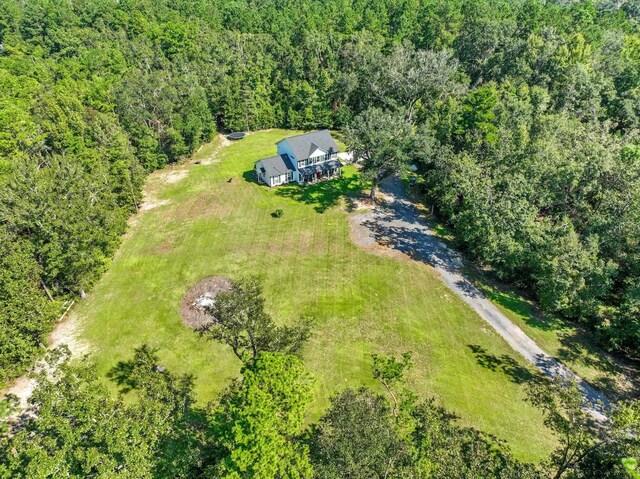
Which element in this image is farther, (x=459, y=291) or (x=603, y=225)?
(x=459, y=291)

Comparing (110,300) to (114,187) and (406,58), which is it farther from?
→ (406,58)

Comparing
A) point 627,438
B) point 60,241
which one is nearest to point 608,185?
point 627,438

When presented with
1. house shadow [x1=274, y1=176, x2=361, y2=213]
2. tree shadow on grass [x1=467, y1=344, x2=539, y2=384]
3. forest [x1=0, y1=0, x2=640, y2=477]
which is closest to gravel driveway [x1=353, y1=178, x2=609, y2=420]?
tree shadow on grass [x1=467, y1=344, x2=539, y2=384]

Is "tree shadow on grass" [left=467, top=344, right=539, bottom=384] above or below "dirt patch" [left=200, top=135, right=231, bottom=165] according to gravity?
below

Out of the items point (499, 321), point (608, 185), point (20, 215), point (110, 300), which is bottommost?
point (110, 300)

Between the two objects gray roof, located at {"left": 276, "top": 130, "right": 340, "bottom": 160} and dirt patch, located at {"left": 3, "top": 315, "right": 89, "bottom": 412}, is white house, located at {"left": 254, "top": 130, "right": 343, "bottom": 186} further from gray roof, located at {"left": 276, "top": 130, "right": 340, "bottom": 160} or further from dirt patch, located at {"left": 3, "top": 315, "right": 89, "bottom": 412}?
dirt patch, located at {"left": 3, "top": 315, "right": 89, "bottom": 412}

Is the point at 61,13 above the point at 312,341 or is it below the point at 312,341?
above

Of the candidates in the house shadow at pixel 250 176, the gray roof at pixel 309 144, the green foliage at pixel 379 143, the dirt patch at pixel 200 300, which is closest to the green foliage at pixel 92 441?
the dirt patch at pixel 200 300

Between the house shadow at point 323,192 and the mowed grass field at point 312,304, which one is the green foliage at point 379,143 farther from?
the mowed grass field at point 312,304
